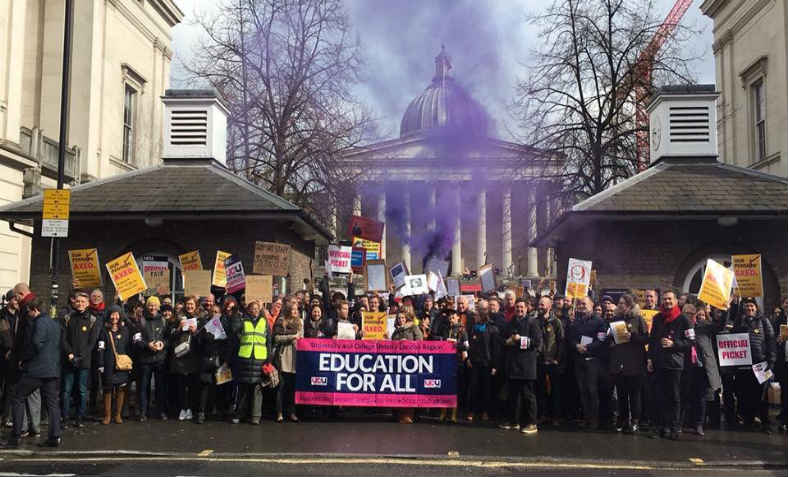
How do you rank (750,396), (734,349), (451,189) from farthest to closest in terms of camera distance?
(451,189)
(750,396)
(734,349)

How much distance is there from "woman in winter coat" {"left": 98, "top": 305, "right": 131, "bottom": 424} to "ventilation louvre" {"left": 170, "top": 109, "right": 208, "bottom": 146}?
23.3ft

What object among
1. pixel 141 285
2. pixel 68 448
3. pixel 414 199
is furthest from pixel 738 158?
pixel 68 448

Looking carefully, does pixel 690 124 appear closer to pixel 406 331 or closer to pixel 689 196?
pixel 689 196

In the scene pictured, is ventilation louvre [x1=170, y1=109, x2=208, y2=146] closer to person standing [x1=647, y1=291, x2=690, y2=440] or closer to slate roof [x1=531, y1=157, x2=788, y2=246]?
slate roof [x1=531, y1=157, x2=788, y2=246]

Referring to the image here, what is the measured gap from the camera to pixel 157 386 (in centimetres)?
1135

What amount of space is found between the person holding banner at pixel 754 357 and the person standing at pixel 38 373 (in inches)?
370

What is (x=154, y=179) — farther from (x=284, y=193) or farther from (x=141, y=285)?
(x=284, y=193)

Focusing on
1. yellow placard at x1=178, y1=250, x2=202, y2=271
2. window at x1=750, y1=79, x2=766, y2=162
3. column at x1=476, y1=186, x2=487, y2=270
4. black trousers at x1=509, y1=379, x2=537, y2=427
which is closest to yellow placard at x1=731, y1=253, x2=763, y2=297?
black trousers at x1=509, y1=379, x2=537, y2=427

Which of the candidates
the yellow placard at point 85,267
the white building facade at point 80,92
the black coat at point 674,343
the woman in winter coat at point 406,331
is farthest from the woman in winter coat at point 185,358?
the white building facade at point 80,92

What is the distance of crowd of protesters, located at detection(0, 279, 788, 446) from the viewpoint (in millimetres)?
10328

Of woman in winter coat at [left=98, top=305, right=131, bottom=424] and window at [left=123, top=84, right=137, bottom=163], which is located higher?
window at [left=123, top=84, right=137, bottom=163]

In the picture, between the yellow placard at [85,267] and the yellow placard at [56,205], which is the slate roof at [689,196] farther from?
the yellow placard at [56,205]

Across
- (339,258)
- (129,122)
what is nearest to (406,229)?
(129,122)

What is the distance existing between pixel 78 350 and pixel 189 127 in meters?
8.25
